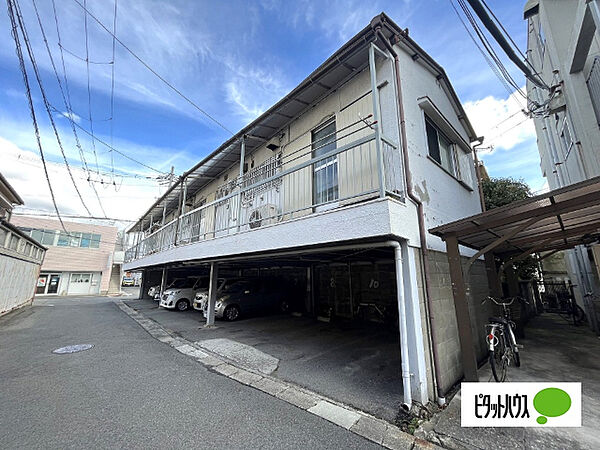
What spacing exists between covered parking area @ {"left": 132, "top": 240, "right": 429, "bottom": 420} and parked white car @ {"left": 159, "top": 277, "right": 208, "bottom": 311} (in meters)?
1.35

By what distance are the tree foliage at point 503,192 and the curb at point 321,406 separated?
32.5 ft

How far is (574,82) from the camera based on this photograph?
5586mm

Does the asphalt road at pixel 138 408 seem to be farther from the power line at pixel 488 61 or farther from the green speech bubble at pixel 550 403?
Answer: the power line at pixel 488 61

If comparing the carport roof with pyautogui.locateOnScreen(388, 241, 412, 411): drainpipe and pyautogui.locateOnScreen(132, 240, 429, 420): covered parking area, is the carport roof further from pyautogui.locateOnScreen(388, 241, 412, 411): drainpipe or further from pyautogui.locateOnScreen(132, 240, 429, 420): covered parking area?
pyautogui.locateOnScreen(132, 240, 429, 420): covered parking area

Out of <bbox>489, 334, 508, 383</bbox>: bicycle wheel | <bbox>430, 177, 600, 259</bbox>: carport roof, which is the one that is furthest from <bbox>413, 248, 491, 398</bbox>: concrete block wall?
<bbox>430, 177, 600, 259</bbox>: carport roof

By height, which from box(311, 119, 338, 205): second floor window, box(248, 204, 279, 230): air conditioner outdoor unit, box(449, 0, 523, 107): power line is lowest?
box(248, 204, 279, 230): air conditioner outdoor unit

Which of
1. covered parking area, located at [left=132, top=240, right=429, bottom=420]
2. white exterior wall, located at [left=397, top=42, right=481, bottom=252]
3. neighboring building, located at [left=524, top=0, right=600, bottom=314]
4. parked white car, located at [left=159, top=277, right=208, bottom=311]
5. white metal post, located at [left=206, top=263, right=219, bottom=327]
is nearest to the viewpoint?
covered parking area, located at [left=132, top=240, right=429, bottom=420]

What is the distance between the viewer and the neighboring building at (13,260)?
372 inches

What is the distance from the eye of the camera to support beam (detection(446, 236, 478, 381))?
140 inches

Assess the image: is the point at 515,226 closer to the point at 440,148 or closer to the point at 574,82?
the point at 440,148

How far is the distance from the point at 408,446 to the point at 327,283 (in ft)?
26.0

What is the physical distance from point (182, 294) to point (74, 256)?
807 inches

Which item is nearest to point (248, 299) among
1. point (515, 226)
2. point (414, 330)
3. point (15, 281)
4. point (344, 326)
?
point (344, 326)

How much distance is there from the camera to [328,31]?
A: 5.89 m
